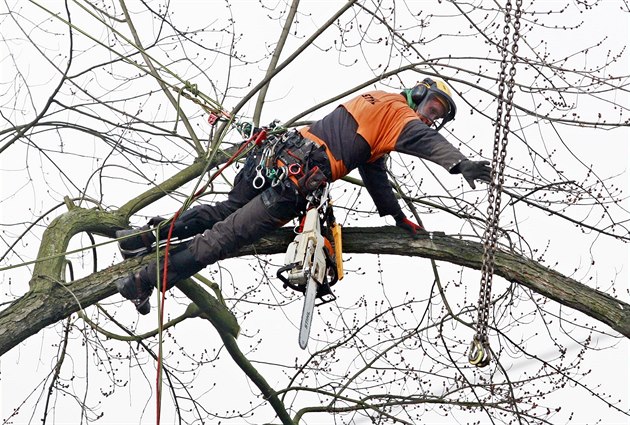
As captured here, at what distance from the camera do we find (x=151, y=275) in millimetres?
5762

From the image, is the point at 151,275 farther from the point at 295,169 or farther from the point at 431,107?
the point at 431,107

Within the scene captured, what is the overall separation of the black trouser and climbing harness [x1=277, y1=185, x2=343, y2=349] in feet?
0.37

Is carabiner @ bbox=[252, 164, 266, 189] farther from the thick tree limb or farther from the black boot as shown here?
the black boot

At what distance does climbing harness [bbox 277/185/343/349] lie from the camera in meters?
5.34

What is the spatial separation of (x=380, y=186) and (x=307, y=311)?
3.47ft

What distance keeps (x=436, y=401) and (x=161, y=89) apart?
2.78 m

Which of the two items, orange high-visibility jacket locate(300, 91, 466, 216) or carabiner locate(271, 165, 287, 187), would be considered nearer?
orange high-visibility jacket locate(300, 91, 466, 216)

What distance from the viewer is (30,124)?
696cm

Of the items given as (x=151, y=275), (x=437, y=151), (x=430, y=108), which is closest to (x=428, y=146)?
(x=437, y=151)

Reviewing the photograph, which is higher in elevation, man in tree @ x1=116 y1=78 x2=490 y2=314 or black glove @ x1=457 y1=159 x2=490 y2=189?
man in tree @ x1=116 y1=78 x2=490 y2=314

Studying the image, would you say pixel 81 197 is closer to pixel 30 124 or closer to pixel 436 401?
pixel 30 124

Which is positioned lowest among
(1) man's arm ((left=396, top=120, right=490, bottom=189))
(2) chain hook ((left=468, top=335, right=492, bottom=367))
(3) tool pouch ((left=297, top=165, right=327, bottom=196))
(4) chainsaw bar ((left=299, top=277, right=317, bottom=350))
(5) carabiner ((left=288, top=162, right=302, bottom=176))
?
(2) chain hook ((left=468, top=335, right=492, bottom=367))

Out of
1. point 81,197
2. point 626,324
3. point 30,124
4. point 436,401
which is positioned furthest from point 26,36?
point 626,324

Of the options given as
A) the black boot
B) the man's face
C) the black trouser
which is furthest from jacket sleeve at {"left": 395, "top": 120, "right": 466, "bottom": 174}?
the black boot
